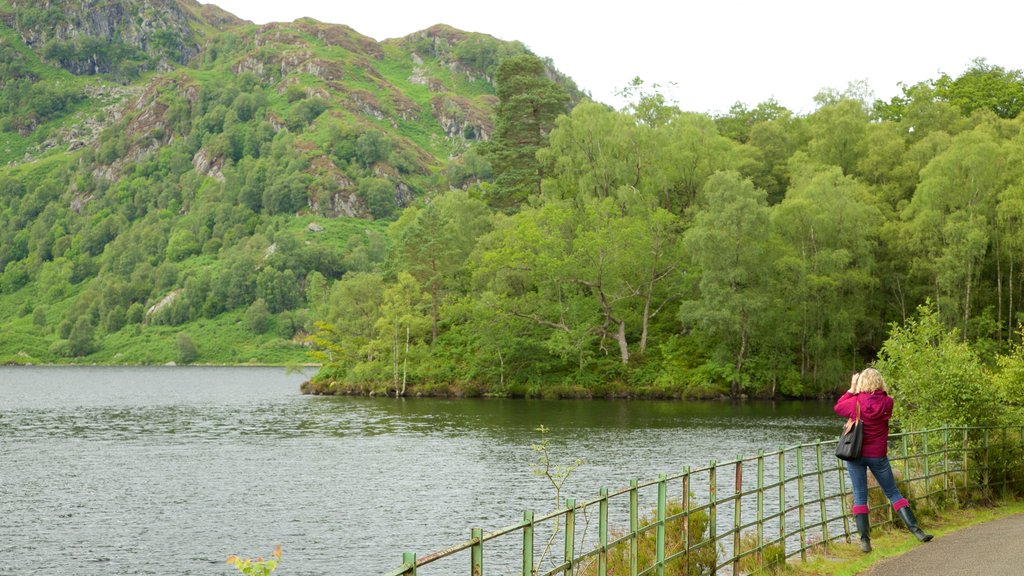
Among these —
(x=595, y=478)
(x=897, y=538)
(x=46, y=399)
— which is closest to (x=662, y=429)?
(x=595, y=478)

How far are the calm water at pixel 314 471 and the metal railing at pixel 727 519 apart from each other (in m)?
3.83

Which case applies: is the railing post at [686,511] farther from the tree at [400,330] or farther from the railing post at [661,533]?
the tree at [400,330]

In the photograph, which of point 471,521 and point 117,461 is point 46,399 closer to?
point 117,461

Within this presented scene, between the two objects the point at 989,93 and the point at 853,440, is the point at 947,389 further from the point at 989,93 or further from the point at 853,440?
the point at 989,93

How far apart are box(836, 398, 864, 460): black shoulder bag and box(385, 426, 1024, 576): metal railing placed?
61 cm

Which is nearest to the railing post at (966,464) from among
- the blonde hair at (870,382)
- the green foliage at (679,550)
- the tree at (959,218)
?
the blonde hair at (870,382)

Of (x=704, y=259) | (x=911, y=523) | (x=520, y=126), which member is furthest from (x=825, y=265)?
(x=911, y=523)

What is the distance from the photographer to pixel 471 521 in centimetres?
3152

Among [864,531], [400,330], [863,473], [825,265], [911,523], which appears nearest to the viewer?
[863,473]

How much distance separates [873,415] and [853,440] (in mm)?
484

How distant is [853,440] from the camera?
1475 centimetres

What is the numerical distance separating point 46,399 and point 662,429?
7826 cm

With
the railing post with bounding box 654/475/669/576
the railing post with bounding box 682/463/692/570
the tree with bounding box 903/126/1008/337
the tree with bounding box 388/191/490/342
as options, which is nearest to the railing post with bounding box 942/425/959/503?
the railing post with bounding box 682/463/692/570

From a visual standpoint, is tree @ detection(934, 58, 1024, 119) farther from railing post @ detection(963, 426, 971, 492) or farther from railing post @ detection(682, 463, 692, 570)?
railing post @ detection(682, 463, 692, 570)
